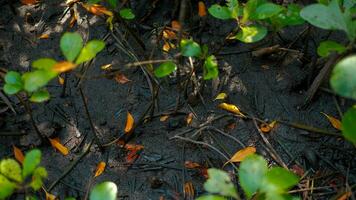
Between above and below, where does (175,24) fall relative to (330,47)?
below

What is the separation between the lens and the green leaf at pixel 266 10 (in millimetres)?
1339

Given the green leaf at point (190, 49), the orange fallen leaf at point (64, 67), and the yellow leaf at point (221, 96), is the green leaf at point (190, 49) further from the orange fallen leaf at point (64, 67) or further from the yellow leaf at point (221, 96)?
the orange fallen leaf at point (64, 67)

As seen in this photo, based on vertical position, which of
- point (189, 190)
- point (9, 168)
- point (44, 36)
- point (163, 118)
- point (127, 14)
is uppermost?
point (127, 14)

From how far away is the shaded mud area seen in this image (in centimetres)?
151

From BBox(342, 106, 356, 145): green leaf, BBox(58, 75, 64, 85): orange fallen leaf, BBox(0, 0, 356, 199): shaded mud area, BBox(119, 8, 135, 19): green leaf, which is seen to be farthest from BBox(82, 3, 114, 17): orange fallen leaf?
BBox(342, 106, 356, 145): green leaf

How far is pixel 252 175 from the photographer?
1.02 m

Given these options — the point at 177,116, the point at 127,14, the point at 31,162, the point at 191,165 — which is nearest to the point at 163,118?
the point at 177,116

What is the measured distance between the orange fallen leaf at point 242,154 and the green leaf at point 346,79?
739 millimetres

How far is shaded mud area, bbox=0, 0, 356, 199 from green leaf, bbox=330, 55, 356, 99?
698 millimetres

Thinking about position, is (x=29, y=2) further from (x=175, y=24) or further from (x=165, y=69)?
(x=165, y=69)

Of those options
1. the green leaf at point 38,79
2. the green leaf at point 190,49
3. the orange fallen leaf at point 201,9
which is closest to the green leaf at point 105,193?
the green leaf at point 38,79

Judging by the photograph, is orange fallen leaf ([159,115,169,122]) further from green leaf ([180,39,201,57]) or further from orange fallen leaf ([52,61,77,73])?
orange fallen leaf ([52,61,77,73])

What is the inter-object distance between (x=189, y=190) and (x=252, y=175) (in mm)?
505

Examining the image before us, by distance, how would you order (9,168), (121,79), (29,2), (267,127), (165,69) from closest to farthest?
(9,168)
(165,69)
(267,127)
(121,79)
(29,2)
